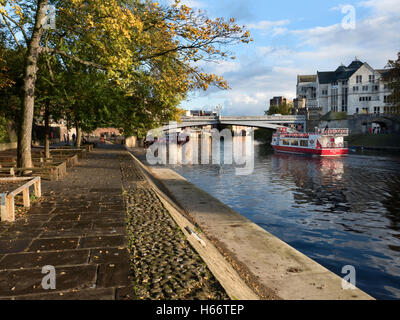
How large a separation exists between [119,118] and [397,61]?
44.7 meters

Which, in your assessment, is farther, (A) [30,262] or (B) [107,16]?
(B) [107,16]

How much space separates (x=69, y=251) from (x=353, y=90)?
9710cm

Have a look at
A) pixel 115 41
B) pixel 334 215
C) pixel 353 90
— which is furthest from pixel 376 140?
pixel 115 41

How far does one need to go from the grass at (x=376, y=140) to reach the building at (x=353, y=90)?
15.6 m

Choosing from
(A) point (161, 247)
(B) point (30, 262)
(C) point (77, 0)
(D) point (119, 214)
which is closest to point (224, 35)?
(C) point (77, 0)

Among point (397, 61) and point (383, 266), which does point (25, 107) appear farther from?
point (397, 61)

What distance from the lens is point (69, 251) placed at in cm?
575

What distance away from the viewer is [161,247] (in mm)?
6117

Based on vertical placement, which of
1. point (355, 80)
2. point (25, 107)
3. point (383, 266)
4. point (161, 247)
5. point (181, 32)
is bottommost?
point (383, 266)

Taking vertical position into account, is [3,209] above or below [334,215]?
above

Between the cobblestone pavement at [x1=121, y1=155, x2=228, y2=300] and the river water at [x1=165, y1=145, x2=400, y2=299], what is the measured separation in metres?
4.54

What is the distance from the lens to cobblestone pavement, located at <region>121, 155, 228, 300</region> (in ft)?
14.2

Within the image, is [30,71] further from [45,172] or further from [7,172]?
[7,172]

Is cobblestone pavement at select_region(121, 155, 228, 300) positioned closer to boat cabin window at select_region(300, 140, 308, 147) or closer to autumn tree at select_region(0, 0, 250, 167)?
autumn tree at select_region(0, 0, 250, 167)
